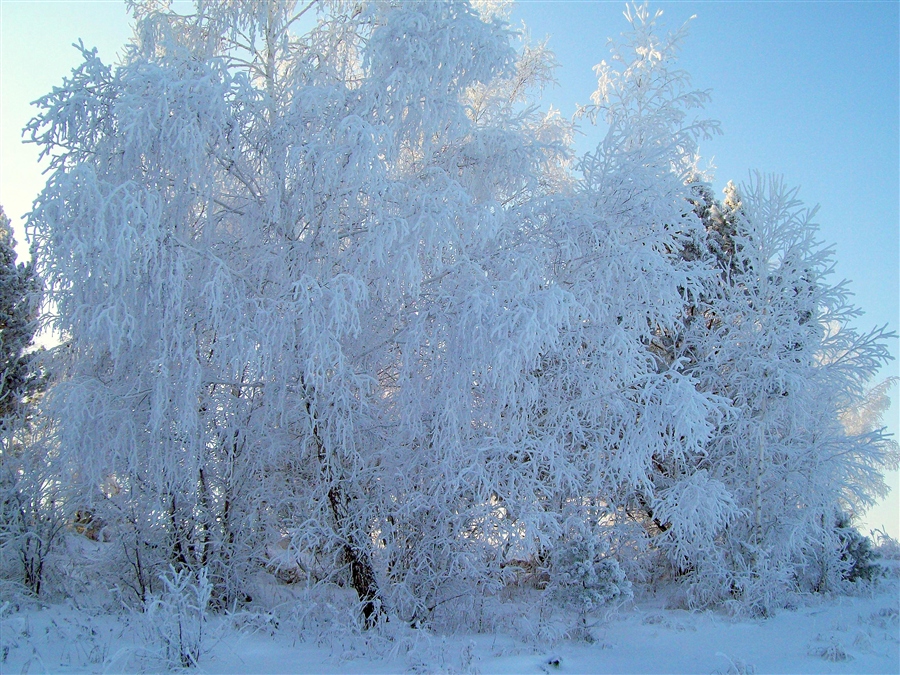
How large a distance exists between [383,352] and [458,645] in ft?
10.4

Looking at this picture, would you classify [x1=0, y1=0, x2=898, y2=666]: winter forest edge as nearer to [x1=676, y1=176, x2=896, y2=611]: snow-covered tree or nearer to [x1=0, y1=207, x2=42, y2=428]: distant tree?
[x1=676, y1=176, x2=896, y2=611]: snow-covered tree

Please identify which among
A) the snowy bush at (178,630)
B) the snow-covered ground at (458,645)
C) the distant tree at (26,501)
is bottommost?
the snow-covered ground at (458,645)

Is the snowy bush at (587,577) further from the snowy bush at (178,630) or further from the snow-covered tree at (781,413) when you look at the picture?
the snowy bush at (178,630)

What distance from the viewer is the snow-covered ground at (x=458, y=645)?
479 cm

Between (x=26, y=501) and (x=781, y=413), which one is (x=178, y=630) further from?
(x=781, y=413)

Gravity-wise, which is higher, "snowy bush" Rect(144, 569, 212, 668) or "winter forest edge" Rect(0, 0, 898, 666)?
"winter forest edge" Rect(0, 0, 898, 666)

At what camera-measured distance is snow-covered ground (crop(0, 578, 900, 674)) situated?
4.79 metres

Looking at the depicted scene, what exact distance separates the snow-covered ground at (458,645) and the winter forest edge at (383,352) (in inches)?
15.6

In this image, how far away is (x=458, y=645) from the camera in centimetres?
577

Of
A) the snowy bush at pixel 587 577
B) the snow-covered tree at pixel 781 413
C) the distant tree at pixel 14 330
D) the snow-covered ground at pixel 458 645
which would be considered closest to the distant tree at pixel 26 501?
the snow-covered ground at pixel 458 645

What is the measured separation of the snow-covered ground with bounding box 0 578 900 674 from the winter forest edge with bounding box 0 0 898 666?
40 cm

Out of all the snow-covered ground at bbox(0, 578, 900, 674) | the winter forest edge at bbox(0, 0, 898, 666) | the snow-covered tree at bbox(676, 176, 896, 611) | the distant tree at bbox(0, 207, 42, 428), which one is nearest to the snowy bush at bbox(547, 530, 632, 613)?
the winter forest edge at bbox(0, 0, 898, 666)

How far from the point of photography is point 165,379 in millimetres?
5520

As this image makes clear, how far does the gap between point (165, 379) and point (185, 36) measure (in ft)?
15.9
